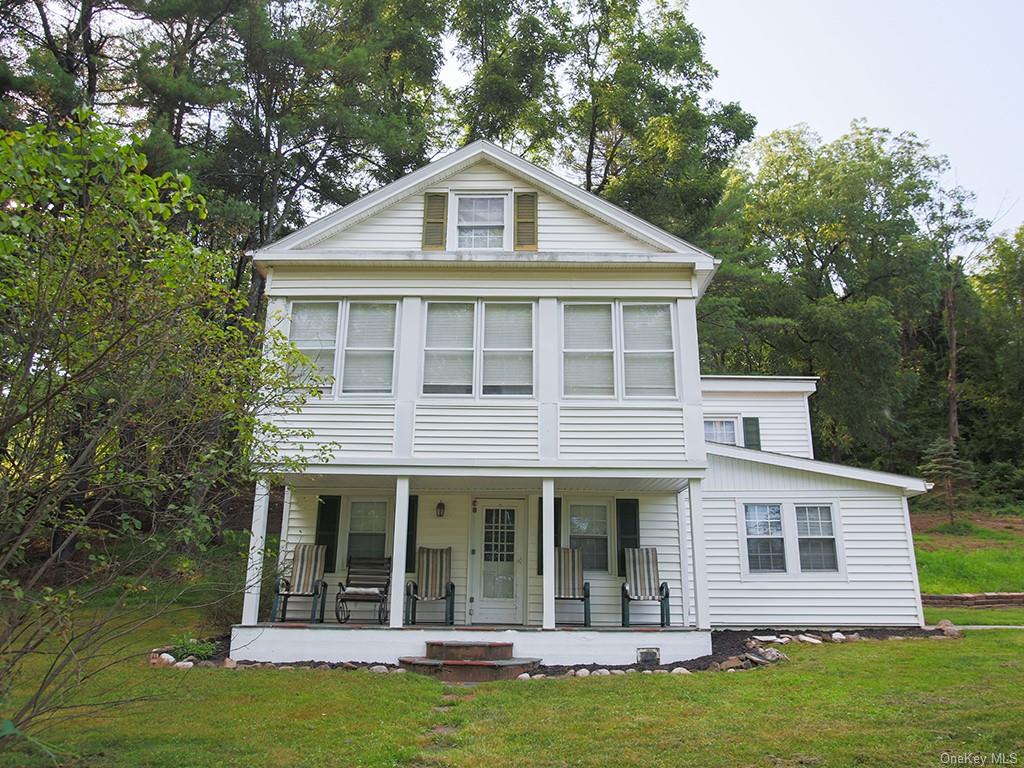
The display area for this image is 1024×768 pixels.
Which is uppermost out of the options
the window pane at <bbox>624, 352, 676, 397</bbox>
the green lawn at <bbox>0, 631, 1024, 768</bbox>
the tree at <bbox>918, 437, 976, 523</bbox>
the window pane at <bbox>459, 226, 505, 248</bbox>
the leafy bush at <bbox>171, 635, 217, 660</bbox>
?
the window pane at <bbox>459, 226, 505, 248</bbox>

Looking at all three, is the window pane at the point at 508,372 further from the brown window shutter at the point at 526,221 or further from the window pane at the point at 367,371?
the brown window shutter at the point at 526,221

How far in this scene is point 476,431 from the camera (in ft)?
33.3

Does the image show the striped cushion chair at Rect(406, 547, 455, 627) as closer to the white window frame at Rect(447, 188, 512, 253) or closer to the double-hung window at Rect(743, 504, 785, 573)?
the white window frame at Rect(447, 188, 512, 253)

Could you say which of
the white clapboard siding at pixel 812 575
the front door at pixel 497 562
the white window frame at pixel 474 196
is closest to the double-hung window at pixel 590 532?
the front door at pixel 497 562

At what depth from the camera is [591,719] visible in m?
6.04

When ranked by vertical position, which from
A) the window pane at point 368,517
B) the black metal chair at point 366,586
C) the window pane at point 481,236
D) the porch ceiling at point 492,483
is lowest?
the black metal chair at point 366,586

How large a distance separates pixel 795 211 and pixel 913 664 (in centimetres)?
2522

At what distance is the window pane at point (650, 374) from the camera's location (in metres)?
10.4

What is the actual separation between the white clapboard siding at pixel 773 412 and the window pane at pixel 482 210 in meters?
6.70

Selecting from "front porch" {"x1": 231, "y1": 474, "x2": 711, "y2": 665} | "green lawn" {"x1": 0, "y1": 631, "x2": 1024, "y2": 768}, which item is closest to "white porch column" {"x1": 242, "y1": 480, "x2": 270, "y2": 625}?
"front porch" {"x1": 231, "y1": 474, "x2": 711, "y2": 665}

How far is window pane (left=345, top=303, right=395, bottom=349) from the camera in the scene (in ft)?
35.0

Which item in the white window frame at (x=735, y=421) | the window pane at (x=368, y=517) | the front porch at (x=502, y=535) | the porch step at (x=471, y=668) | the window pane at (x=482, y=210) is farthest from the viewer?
the white window frame at (x=735, y=421)

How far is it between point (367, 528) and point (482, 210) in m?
5.49

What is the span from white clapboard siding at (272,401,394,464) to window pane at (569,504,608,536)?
3345mm
